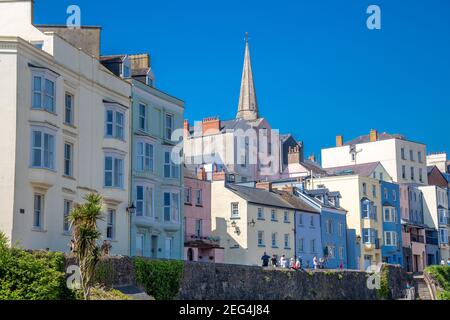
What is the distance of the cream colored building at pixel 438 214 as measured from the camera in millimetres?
97125

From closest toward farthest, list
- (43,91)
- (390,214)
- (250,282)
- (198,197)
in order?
(43,91), (250,282), (198,197), (390,214)

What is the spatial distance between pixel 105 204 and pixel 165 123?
31.0 ft

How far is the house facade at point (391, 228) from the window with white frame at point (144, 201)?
40.8m

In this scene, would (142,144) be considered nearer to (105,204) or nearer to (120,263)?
(105,204)

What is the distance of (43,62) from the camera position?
41.2 m

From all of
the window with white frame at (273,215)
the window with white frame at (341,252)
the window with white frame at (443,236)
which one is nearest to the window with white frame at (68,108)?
the window with white frame at (273,215)

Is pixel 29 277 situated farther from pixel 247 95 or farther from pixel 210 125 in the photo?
pixel 247 95

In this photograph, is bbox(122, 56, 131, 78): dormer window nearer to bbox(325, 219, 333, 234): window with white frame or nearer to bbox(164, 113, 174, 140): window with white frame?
bbox(164, 113, 174, 140): window with white frame

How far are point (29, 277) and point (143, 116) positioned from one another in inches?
857

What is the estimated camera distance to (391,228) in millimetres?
87312

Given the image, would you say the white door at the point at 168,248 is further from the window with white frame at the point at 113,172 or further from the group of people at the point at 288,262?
the window with white frame at the point at 113,172

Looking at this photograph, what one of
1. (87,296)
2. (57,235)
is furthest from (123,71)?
(87,296)

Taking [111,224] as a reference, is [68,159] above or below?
above

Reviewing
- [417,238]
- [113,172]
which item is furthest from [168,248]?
[417,238]
